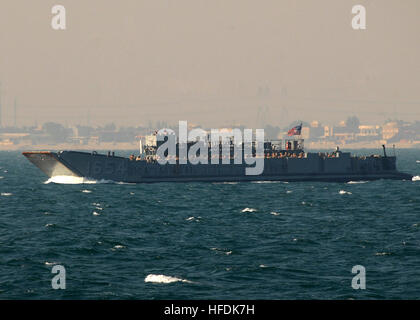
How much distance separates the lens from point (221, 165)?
305ft

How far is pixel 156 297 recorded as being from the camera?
26234mm

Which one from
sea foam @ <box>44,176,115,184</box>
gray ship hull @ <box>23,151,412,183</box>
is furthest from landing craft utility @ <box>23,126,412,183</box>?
sea foam @ <box>44,176,115,184</box>

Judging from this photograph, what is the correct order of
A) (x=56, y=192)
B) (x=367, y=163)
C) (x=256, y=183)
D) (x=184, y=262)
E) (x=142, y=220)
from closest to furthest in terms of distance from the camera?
1. (x=184, y=262)
2. (x=142, y=220)
3. (x=56, y=192)
4. (x=256, y=183)
5. (x=367, y=163)

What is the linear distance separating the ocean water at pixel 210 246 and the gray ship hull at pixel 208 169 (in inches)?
523

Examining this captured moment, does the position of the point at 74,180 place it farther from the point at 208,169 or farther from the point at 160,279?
the point at 160,279

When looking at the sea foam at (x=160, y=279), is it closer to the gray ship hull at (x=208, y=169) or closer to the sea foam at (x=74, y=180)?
the gray ship hull at (x=208, y=169)

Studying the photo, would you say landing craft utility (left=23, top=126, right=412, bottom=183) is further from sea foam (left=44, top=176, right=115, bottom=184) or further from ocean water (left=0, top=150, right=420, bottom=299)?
ocean water (left=0, top=150, right=420, bottom=299)

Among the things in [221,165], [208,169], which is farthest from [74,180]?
[221,165]

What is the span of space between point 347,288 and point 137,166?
64211mm

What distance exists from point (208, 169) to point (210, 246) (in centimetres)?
5442

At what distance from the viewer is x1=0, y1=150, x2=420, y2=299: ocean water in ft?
91.5

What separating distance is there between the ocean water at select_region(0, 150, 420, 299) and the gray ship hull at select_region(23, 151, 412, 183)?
43.6 feet
